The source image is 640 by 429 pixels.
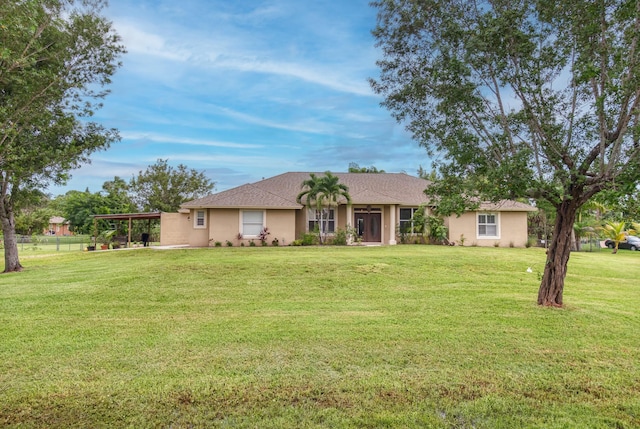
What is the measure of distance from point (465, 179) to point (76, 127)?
11.7 meters

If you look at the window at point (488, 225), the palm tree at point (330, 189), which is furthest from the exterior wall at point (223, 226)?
the window at point (488, 225)

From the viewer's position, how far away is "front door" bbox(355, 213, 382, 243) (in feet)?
75.8

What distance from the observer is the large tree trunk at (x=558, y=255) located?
7410 millimetres

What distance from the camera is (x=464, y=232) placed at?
22016 millimetres

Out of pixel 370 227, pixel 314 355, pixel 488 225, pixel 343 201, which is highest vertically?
pixel 343 201

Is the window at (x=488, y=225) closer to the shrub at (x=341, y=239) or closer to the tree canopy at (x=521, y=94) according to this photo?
the shrub at (x=341, y=239)

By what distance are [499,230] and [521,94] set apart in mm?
16941

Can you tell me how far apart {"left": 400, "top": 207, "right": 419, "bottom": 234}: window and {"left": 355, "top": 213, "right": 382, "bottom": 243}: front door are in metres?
1.31

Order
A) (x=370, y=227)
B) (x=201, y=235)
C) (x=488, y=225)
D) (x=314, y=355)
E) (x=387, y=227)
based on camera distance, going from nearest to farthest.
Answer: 1. (x=314, y=355)
2. (x=201, y=235)
3. (x=488, y=225)
4. (x=387, y=227)
5. (x=370, y=227)

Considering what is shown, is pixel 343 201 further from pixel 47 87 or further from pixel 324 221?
pixel 47 87

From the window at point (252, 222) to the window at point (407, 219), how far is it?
27.2ft

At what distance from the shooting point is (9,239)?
1517 cm

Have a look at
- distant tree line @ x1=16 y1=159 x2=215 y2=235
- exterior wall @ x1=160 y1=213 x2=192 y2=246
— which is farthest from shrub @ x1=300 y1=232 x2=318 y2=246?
distant tree line @ x1=16 y1=159 x2=215 y2=235

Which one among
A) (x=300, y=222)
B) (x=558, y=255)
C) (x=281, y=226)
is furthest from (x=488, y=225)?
(x=558, y=255)
